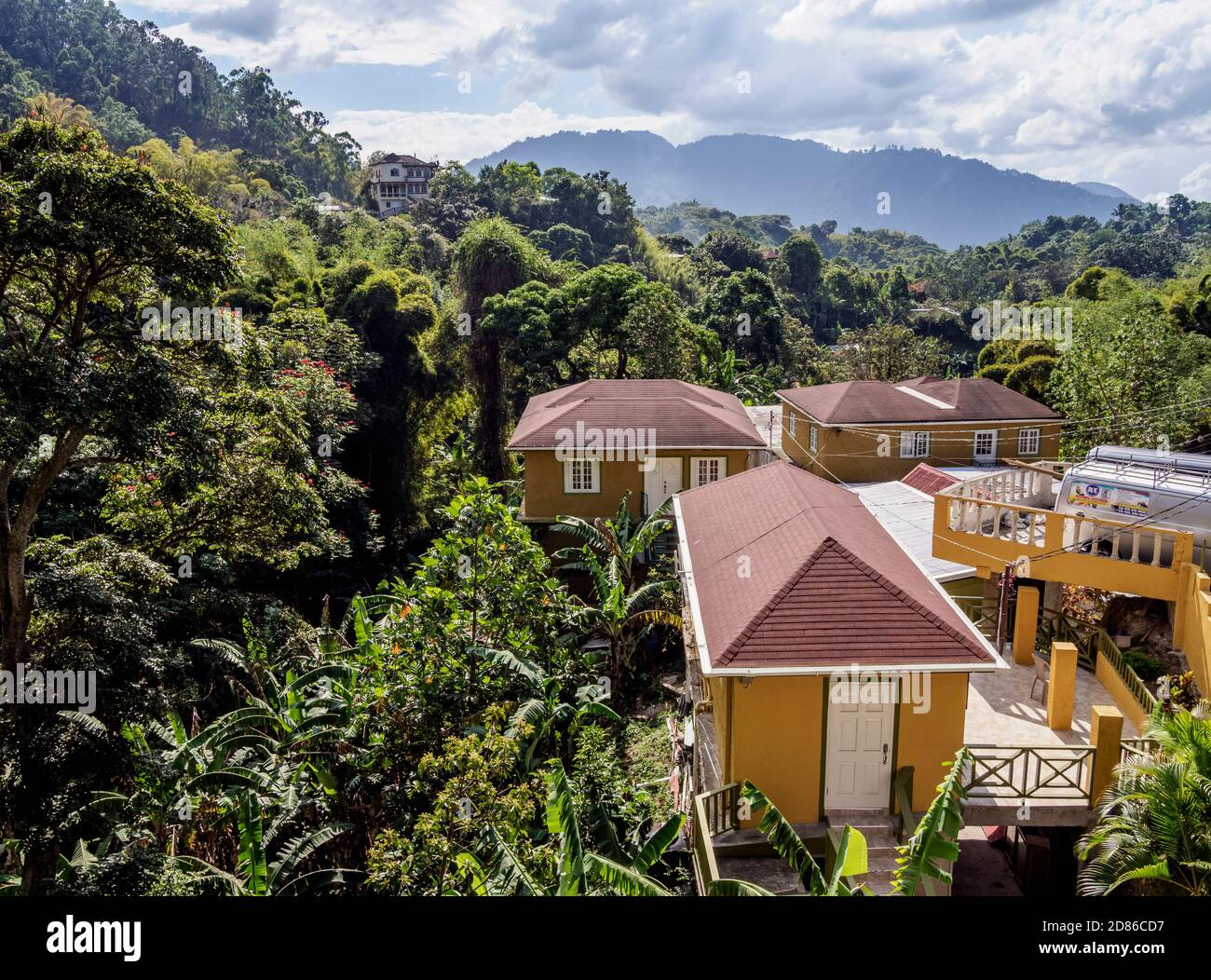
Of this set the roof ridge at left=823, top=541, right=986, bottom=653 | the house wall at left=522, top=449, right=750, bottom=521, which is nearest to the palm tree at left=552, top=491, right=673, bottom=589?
the house wall at left=522, top=449, right=750, bottom=521

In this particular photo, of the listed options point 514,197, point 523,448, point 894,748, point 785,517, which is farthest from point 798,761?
point 514,197

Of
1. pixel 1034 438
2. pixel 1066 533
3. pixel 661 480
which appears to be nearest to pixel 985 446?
pixel 1034 438

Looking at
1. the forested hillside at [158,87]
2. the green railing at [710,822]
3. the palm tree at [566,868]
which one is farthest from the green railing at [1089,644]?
the forested hillside at [158,87]

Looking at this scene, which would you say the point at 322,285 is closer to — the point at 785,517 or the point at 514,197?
the point at 785,517

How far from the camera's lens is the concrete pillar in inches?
549

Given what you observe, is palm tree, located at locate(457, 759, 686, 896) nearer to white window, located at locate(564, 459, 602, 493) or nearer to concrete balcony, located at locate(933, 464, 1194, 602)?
concrete balcony, located at locate(933, 464, 1194, 602)

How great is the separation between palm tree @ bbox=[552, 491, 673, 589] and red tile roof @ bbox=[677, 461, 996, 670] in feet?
18.5

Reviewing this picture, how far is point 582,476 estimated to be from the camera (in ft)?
88.0

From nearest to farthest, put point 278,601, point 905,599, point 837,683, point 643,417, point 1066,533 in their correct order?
point 837,683 < point 905,599 < point 1066,533 < point 278,601 < point 643,417

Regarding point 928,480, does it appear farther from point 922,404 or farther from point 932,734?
point 932,734

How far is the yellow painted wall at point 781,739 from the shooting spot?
1238 centimetres

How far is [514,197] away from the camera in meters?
87.6

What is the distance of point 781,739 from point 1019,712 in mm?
4975

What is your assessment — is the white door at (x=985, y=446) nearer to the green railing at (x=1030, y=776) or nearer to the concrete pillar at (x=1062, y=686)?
the concrete pillar at (x=1062, y=686)
